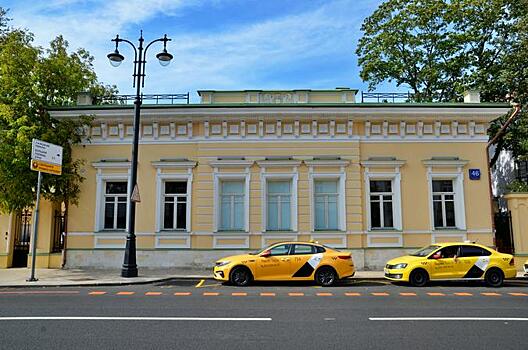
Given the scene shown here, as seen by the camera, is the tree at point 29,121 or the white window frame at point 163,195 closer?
the tree at point 29,121

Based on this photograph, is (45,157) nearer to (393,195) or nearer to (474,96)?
(393,195)

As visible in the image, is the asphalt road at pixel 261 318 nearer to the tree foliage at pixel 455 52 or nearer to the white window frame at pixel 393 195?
the white window frame at pixel 393 195

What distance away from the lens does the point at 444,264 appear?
13656 millimetres

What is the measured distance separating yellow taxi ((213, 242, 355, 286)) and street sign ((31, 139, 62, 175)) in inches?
267

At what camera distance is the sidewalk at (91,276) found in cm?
1366

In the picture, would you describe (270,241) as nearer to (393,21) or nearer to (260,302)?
(260,302)

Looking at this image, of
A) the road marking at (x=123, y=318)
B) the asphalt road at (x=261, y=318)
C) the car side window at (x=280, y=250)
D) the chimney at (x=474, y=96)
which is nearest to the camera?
the asphalt road at (x=261, y=318)

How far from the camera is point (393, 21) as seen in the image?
2617 cm

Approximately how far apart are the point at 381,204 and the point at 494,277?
5421mm

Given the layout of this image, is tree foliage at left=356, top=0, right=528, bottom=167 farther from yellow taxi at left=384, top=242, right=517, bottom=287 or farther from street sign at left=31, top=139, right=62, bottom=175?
street sign at left=31, top=139, right=62, bottom=175

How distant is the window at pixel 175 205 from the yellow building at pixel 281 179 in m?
0.05

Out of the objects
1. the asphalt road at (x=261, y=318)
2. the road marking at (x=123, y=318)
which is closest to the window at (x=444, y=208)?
the asphalt road at (x=261, y=318)

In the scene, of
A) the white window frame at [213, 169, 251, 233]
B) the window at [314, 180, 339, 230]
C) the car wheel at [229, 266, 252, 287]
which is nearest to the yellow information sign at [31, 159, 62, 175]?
the white window frame at [213, 169, 251, 233]

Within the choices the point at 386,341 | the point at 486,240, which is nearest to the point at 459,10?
the point at 486,240
